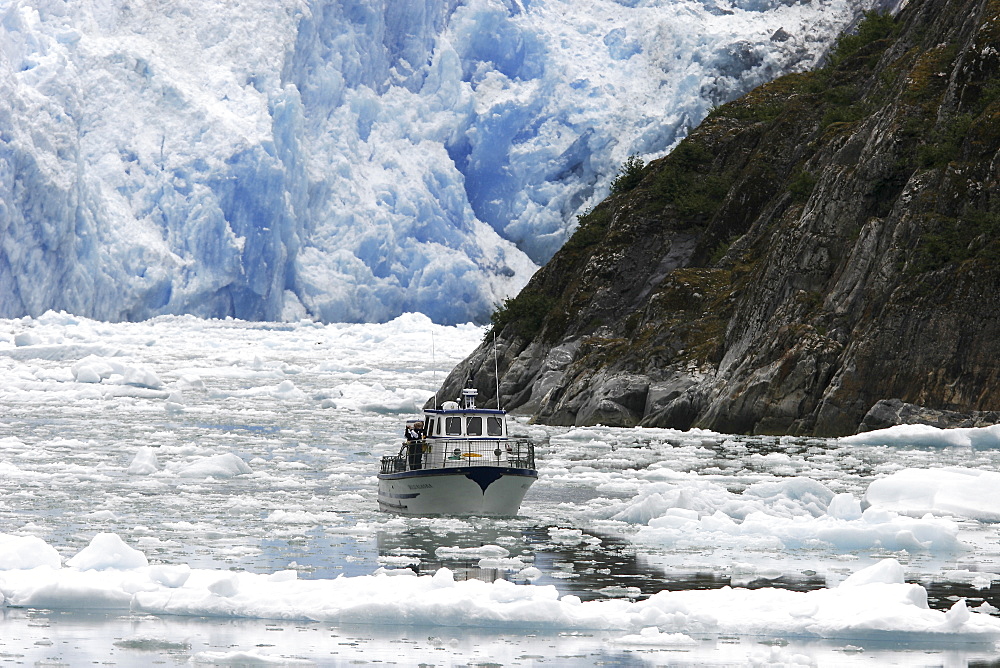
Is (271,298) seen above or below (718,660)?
above

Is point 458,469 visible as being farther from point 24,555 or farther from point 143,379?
point 143,379

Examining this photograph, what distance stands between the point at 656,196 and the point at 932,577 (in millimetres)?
45961

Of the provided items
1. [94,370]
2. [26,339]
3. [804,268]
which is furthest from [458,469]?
[26,339]

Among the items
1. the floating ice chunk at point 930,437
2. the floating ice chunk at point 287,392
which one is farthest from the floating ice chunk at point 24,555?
the floating ice chunk at point 287,392

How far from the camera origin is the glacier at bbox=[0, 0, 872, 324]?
303 ft

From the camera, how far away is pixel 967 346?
36969 mm

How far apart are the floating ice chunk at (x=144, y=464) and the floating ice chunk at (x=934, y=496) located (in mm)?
16964

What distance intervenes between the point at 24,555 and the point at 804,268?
113 feet

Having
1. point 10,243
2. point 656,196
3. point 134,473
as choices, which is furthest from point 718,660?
point 10,243

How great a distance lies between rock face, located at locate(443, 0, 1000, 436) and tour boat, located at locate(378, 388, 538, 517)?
A: 1722cm

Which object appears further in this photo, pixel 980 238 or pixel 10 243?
pixel 10 243

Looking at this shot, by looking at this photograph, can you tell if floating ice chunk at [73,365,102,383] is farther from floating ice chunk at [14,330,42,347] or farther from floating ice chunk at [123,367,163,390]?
floating ice chunk at [14,330,42,347]

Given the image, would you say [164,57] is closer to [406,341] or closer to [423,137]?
[423,137]

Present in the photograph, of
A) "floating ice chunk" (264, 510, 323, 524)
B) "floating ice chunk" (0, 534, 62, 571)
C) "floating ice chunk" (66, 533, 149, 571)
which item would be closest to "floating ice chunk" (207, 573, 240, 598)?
"floating ice chunk" (66, 533, 149, 571)
